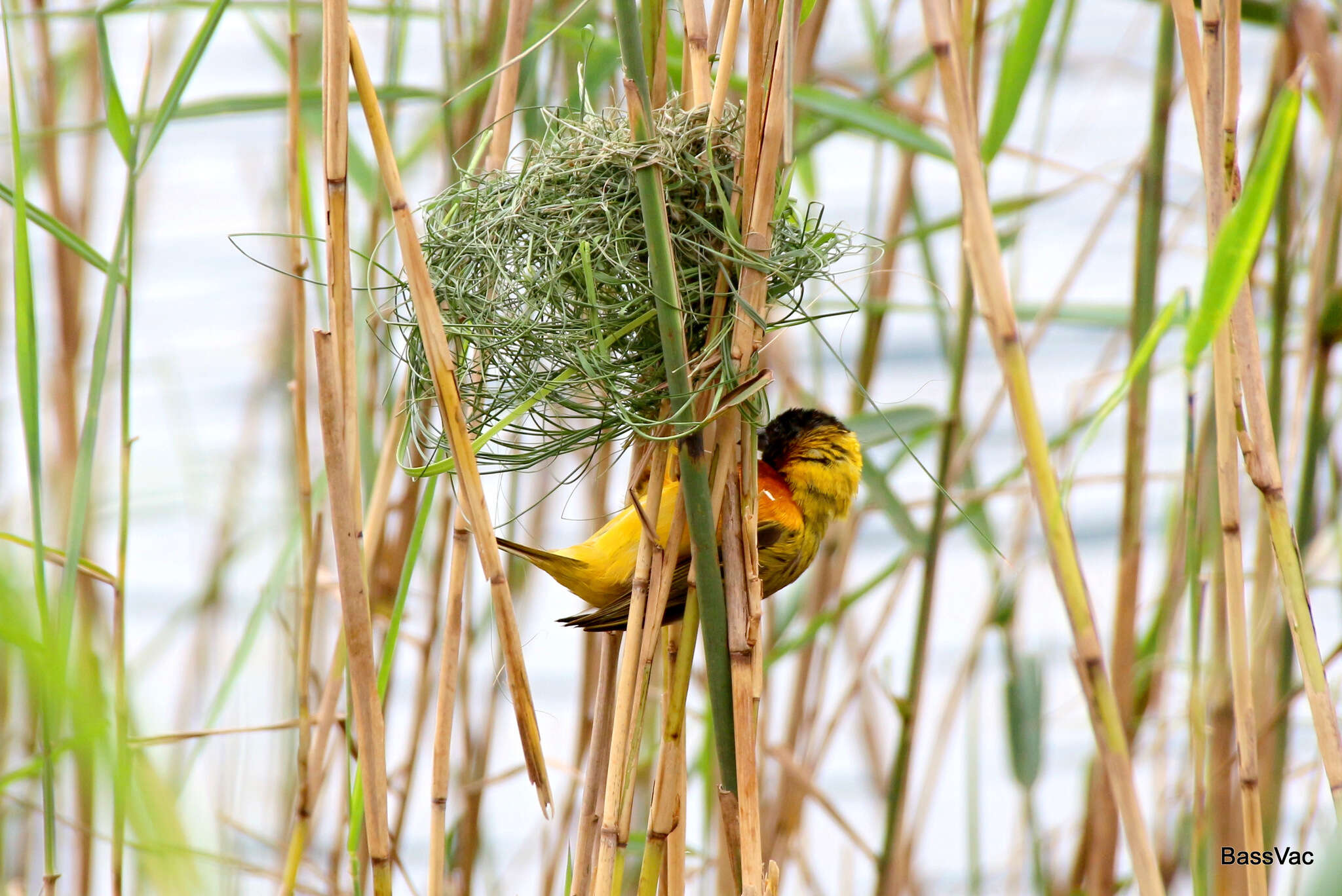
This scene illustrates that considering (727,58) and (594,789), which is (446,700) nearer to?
(594,789)

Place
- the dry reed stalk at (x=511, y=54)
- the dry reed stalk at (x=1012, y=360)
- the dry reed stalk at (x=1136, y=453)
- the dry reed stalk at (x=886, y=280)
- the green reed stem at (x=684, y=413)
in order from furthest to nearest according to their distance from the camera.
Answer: the dry reed stalk at (x=886, y=280) < the dry reed stalk at (x=1136, y=453) < the dry reed stalk at (x=511, y=54) < the green reed stem at (x=684, y=413) < the dry reed stalk at (x=1012, y=360)

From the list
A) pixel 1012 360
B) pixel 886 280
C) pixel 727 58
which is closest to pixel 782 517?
pixel 886 280

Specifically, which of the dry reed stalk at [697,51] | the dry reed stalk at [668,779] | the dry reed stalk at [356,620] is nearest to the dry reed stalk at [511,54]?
the dry reed stalk at [697,51]

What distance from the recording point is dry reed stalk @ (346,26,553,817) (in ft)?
2.90

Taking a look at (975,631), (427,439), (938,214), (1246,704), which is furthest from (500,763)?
(938,214)

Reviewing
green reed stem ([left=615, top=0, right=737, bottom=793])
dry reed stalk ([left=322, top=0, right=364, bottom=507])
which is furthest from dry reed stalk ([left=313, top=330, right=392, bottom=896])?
green reed stem ([left=615, top=0, right=737, bottom=793])

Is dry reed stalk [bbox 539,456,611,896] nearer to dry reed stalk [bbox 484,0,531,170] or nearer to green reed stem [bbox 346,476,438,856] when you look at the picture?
green reed stem [bbox 346,476,438,856]

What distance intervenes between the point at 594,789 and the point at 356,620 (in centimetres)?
27

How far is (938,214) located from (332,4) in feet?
10.4

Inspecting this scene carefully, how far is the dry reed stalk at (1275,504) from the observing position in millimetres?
922

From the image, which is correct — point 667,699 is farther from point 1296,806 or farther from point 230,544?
point 1296,806

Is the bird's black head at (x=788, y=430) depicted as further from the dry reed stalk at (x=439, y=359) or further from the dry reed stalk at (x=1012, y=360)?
the dry reed stalk at (x=1012, y=360)

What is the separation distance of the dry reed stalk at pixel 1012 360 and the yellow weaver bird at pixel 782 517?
0.72 meters

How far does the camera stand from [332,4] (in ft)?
2.81
